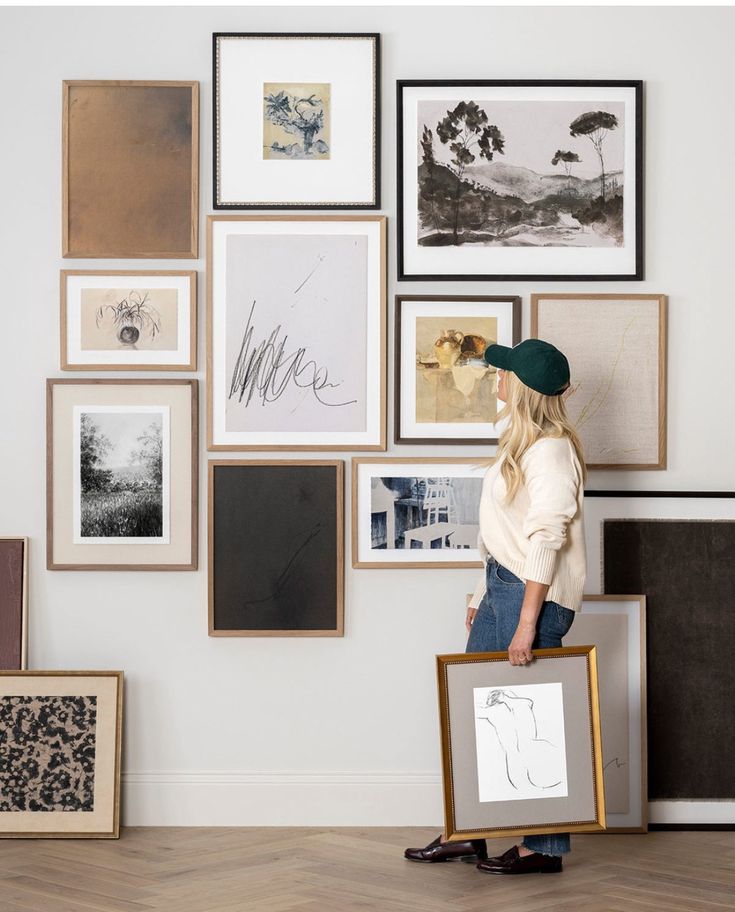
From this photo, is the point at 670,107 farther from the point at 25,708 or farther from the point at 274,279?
the point at 25,708

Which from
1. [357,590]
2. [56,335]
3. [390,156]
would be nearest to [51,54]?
[56,335]

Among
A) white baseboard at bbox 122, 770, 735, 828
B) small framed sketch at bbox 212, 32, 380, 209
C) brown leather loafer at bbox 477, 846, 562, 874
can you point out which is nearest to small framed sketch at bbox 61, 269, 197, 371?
small framed sketch at bbox 212, 32, 380, 209

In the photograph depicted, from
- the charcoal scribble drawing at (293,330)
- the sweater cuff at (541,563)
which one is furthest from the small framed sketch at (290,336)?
the sweater cuff at (541,563)

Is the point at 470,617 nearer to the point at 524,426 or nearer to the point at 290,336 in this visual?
the point at 524,426

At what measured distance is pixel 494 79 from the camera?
10.2 ft

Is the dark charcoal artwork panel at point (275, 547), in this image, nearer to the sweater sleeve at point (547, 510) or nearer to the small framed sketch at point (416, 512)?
the small framed sketch at point (416, 512)

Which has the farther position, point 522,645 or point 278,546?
point 278,546

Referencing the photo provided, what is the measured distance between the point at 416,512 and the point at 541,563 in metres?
0.73

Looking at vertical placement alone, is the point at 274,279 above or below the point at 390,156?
below

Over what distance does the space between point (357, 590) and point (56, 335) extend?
131 cm

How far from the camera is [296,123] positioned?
3.11 m

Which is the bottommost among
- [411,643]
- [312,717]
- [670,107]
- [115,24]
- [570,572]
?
[312,717]

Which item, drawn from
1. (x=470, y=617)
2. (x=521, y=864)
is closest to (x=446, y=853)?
(x=521, y=864)

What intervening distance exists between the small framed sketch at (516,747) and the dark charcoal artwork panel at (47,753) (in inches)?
47.3
